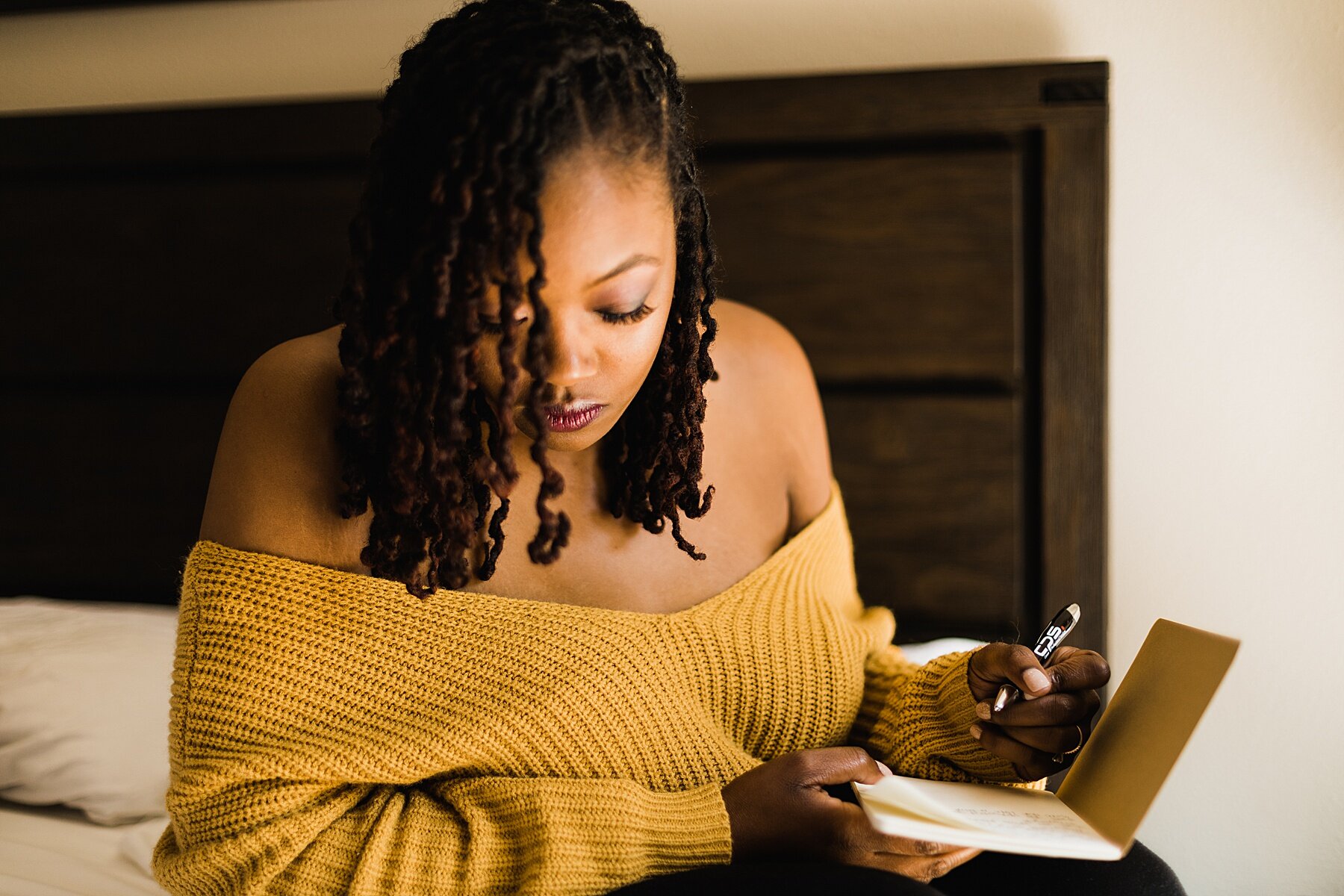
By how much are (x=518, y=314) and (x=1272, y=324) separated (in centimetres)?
102

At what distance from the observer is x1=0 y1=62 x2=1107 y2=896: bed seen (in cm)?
122

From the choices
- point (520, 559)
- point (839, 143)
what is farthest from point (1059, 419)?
point (520, 559)

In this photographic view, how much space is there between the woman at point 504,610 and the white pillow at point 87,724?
1.13 feet

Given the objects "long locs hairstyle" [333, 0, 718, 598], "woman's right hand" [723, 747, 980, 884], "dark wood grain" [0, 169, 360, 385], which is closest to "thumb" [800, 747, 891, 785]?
"woman's right hand" [723, 747, 980, 884]

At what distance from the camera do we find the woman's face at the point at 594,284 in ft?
2.29

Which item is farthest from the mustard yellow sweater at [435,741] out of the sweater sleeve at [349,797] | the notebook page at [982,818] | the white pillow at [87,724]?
the white pillow at [87,724]

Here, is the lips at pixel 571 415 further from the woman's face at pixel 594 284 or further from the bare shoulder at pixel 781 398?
the bare shoulder at pixel 781 398

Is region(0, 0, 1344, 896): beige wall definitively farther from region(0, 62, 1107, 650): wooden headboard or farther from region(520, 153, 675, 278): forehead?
region(520, 153, 675, 278): forehead

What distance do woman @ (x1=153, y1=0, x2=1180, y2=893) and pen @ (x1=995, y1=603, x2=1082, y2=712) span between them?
14mm

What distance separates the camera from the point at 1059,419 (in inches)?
49.6

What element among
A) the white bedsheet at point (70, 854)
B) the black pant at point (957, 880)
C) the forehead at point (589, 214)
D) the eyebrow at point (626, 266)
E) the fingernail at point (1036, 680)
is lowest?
the white bedsheet at point (70, 854)

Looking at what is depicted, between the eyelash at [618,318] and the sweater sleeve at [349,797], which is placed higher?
the eyelash at [618,318]

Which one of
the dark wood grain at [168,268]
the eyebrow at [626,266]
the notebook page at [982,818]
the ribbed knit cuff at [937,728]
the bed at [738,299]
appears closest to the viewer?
the notebook page at [982,818]

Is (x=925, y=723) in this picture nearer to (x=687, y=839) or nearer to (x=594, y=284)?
(x=687, y=839)
